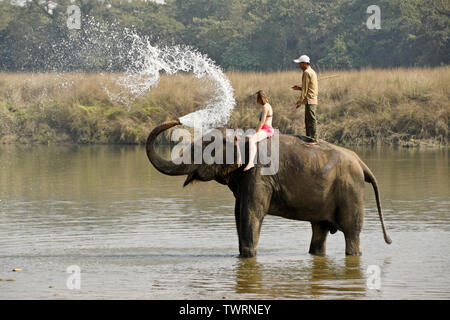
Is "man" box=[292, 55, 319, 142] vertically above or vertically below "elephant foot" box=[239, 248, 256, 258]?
Result: above

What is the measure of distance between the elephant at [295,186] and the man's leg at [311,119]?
0.17 m

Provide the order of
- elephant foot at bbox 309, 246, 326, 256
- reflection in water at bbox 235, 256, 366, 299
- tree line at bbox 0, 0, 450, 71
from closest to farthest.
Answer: reflection in water at bbox 235, 256, 366, 299 → elephant foot at bbox 309, 246, 326, 256 → tree line at bbox 0, 0, 450, 71

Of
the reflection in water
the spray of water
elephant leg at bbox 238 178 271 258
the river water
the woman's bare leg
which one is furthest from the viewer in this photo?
the spray of water

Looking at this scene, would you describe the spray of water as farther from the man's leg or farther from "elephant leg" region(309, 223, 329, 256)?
"elephant leg" region(309, 223, 329, 256)

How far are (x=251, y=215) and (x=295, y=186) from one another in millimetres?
664

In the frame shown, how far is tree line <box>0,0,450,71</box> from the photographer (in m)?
52.1

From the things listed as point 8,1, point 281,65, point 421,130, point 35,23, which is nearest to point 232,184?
point 421,130

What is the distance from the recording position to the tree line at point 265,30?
171ft

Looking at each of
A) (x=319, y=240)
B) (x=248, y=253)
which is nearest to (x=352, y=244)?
(x=319, y=240)

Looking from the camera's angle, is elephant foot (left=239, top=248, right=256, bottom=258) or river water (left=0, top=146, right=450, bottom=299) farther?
elephant foot (left=239, top=248, right=256, bottom=258)

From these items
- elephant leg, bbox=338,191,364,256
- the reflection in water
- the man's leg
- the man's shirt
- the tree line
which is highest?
the tree line

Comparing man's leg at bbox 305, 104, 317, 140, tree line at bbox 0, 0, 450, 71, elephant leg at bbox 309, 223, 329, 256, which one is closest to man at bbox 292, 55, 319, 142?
man's leg at bbox 305, 104, 317, 140

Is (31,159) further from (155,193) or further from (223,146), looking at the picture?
(223,146)

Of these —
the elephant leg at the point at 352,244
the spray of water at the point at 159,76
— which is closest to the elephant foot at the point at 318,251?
the elephant leg at the point at 352,244
